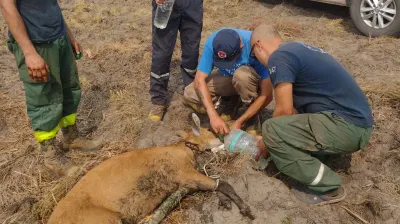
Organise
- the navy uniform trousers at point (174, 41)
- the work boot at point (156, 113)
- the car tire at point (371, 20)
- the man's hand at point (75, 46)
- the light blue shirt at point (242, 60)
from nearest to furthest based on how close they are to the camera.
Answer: the light blue shirt at point (242, 60) → the man's hand at point (75, 46) → the navy uniform trousers at point (174, 41) → the work boot at point (156, 113) → the car tire at point (371, 20)

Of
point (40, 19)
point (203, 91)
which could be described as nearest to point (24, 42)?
point (40, 19)

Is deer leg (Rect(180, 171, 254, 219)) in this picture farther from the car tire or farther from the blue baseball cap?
the car tire

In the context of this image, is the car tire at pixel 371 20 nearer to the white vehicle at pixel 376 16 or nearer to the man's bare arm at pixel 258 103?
the white vehicle at pixel 376 16

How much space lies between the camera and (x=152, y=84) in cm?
470

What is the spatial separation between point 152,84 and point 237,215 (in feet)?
6.97

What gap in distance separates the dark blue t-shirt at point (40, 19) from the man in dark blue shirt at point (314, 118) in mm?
1866

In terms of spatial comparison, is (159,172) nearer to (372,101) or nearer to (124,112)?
(124,112)

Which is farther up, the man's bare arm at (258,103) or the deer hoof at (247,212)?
the man's bare arm at (258,103)

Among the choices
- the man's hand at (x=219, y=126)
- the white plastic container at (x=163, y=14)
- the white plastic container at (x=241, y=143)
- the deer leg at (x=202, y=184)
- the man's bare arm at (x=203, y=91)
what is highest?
the white plastic container at (x=163, y=14)

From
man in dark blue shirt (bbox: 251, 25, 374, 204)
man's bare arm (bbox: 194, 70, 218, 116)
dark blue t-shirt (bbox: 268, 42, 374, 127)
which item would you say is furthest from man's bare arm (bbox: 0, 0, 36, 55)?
dark blue t-shirt (bbox: 268, 42, 374, 127)

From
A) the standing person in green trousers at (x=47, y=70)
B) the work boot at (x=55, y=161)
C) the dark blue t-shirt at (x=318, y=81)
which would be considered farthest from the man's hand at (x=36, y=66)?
the dark blue t-shirt at (x=318, y=81)

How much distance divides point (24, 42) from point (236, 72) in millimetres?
2076

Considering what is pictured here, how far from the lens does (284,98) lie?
3.04 meters

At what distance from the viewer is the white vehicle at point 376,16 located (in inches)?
235
